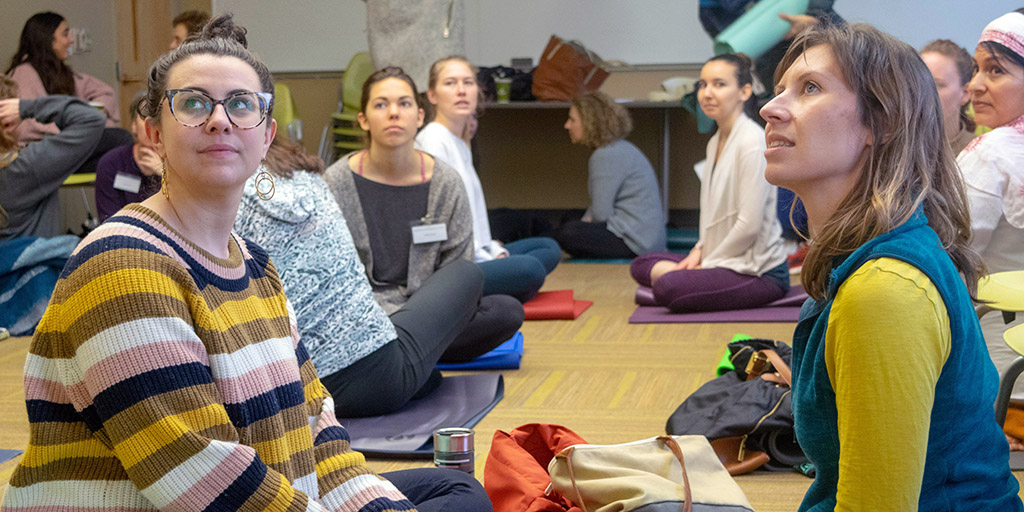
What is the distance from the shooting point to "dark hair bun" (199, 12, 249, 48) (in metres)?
1.42

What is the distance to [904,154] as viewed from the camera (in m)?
1.16

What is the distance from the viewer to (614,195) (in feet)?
18.8

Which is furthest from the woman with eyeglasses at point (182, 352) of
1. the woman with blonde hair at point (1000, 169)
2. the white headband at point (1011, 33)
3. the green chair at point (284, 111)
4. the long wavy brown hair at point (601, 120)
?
the green chair at point (284, 111)

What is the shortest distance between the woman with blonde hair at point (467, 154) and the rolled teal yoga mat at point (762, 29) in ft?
5.26

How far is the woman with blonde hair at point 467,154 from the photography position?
13.2ft

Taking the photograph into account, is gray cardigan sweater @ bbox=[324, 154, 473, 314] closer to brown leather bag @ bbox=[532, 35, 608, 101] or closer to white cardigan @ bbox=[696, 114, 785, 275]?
white cardigan @ bbox=[696, 114, 785, 275]

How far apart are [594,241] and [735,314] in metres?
1.79

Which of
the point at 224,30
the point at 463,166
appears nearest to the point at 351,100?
the point at 463,166

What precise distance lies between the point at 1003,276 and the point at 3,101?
4.01 metres

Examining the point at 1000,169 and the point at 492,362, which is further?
the point at 492,362

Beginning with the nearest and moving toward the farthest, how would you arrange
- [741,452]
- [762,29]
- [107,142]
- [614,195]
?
[741,452] → [762,29] → [107,142] → [614,195]

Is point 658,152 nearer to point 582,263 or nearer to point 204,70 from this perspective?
point 582,263

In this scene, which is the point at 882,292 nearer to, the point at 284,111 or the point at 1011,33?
the point at 1011,33

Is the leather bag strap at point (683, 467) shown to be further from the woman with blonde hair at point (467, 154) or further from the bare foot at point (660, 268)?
the bare foot at point (660, 268)
